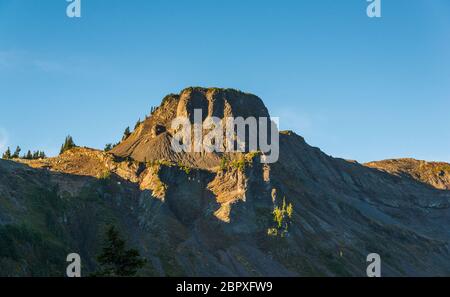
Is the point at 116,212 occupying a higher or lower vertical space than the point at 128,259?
higher

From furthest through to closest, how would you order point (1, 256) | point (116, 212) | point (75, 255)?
point (116, 212)
point (75, 255)
point (1, 256)

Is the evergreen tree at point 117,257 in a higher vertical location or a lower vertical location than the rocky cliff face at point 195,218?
lower

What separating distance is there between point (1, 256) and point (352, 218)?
364ft

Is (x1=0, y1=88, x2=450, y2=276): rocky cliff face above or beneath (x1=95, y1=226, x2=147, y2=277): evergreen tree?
above

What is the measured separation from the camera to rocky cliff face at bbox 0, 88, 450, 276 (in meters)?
129

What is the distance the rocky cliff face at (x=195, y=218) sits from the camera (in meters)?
129

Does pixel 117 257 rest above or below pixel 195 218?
below

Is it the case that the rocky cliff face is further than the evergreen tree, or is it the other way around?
the rocky cliff face

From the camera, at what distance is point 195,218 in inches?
6053

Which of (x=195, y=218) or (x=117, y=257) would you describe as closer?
(x=117, y=257)

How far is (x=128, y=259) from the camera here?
186 ft

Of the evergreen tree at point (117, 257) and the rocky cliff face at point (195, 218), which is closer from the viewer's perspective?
the evergreen tree at point (117, 257)
